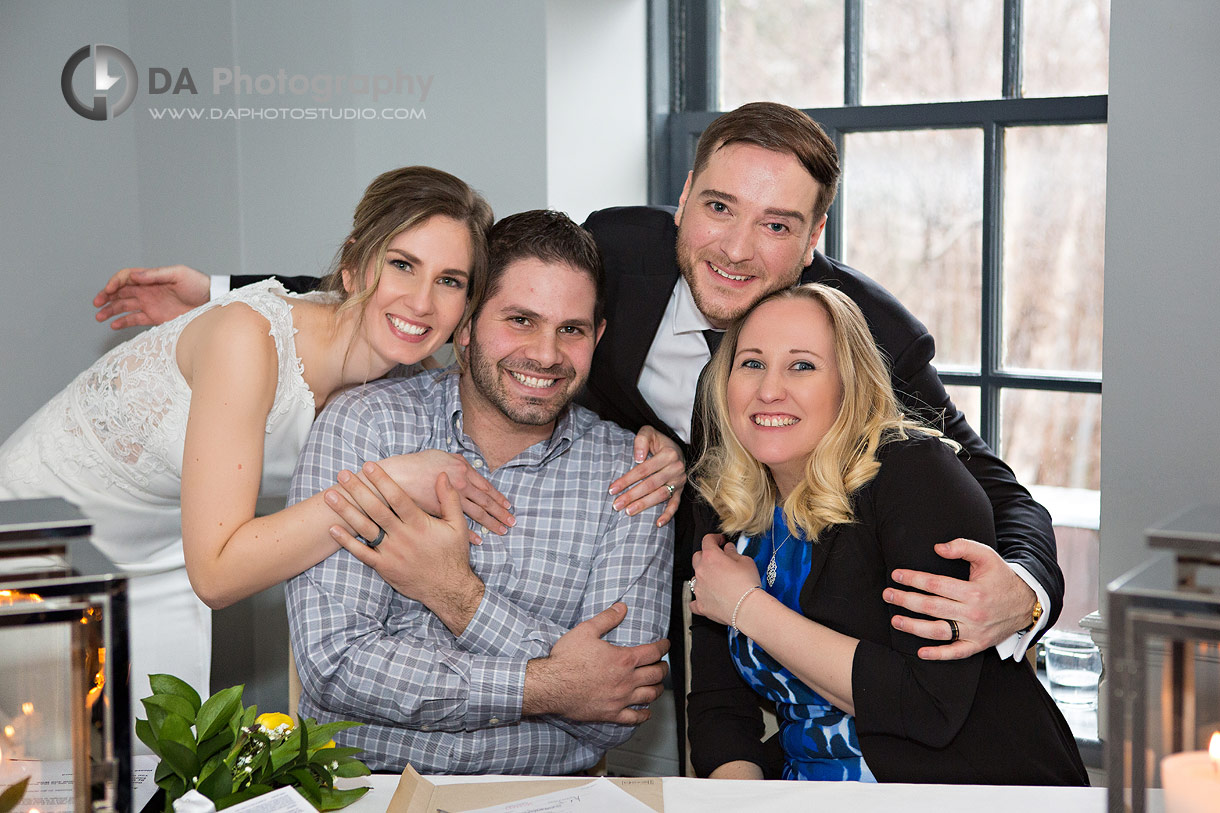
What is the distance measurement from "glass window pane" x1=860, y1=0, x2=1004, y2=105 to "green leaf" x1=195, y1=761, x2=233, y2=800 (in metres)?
2.23

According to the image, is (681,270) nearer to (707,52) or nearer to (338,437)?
(338,437)

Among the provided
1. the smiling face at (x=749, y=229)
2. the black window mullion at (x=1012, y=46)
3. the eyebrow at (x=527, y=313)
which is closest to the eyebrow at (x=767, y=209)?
the smiling face at (x=749, y=229)

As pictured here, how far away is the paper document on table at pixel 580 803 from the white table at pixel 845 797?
1.9 inches

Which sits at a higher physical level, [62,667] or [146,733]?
Answer: [62,667]

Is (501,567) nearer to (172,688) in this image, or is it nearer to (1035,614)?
(172,688)

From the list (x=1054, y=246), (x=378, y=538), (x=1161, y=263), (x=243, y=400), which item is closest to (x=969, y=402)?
(x=1054, y=246)

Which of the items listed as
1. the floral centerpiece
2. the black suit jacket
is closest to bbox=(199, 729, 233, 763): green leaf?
the floral centerpiece

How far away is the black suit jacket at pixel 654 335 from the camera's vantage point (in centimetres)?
184

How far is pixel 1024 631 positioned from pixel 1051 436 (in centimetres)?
108

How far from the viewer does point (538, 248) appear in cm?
183

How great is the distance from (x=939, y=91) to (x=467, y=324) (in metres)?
1.43

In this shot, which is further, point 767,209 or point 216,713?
point 767,209

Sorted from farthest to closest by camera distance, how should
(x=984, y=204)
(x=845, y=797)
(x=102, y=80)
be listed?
1. (x=984, y=204)
2. (x=102, y=80)
3. (x=845, y=797)

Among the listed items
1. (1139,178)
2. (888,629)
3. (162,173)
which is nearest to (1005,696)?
(888,629)
